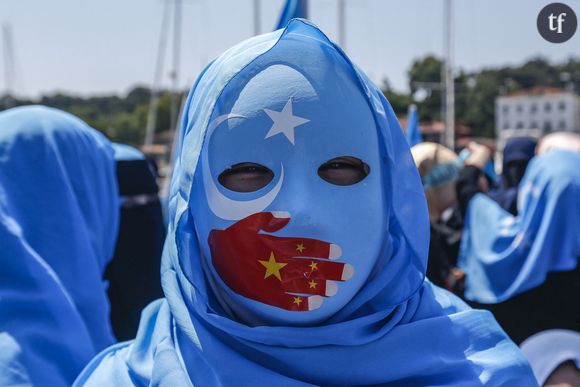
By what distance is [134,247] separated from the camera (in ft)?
10.1

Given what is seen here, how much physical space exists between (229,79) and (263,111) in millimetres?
121

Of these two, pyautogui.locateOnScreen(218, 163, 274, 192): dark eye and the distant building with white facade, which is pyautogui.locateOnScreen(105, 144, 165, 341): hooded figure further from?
the distant building with white facade

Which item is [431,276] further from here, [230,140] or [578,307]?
[230,140]

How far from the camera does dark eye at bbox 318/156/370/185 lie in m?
1.48

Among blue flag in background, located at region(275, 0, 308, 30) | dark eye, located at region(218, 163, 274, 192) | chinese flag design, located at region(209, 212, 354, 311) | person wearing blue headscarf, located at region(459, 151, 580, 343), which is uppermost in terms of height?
blue flag in background, located at region(275, 0, 308, 30)

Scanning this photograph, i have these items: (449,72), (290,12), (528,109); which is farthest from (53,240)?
(528,109)

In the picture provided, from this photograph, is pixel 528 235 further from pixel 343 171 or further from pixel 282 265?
pixel 282 265

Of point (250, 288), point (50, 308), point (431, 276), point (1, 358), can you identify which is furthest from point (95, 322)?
point (431, 276)

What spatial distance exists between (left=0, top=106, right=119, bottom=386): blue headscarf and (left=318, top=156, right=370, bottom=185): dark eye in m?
0.96

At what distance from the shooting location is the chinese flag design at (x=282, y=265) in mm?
1396

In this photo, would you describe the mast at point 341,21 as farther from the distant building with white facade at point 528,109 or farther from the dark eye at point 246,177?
the distant building with white facade at point 528,109

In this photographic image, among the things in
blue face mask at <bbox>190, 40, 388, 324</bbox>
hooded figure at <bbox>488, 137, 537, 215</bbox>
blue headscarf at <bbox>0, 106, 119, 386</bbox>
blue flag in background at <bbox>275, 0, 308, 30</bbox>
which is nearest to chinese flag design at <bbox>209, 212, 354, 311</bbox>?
blue face mask at <bbox>190, 40, 388, 324</bbox>

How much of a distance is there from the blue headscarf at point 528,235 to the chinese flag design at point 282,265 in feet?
6.83

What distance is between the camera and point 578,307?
116 inches
